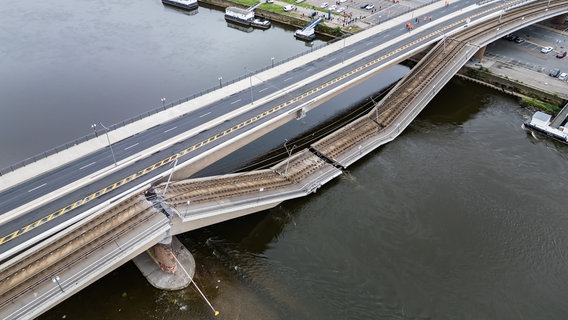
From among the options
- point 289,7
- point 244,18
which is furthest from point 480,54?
point 244,18

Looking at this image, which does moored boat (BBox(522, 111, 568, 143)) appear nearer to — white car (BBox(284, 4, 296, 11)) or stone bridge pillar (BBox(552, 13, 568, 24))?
stone bridge pillar (BBox(552, 13, 568, 24))

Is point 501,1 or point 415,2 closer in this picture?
point 501,1

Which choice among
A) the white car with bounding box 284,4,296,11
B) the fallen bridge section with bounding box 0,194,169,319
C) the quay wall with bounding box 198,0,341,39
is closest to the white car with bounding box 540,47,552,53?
the quay wall with bounding box 198,0,341,39

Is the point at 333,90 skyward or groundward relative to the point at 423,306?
skyward

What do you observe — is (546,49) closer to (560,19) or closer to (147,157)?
(560,19)

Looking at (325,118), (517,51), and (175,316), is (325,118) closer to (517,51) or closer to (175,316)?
(175,316)


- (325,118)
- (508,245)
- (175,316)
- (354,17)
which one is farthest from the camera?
(354,17)

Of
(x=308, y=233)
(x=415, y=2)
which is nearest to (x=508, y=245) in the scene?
(x=308, y=233)
